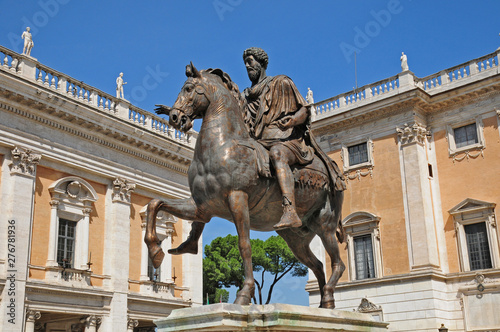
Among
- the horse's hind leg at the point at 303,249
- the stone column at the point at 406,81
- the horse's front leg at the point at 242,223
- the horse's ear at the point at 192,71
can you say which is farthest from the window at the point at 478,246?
the horse's ear at the point at 192,71

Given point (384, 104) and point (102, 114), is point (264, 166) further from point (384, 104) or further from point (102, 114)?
point (384, 104)

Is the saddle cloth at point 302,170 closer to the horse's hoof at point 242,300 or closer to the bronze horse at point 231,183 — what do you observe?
the bronze horse at point 231,183

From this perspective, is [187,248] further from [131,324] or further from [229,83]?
[131,324]

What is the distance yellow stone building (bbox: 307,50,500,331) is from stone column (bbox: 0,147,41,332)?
44.7 ft

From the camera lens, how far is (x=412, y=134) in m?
25.5

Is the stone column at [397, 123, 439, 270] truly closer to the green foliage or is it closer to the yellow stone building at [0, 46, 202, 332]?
the yellow stone building at [0, 46, 202, 332]

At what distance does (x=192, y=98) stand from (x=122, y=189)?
17.9m

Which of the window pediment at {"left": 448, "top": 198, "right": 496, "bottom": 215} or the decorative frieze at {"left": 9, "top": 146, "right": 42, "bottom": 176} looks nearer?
the decorative frieze at {"left": 9, "top": 146, "right": 42, "bottom": 176}

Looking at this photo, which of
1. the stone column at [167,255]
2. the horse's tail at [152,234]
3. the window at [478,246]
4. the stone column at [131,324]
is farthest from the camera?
the stone column at [167,255]

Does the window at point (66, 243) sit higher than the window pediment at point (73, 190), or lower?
lower

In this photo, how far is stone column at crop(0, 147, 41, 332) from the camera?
59.1 ft

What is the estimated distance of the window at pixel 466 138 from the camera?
24.4m

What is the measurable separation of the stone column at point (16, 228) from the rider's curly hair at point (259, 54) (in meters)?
14.8

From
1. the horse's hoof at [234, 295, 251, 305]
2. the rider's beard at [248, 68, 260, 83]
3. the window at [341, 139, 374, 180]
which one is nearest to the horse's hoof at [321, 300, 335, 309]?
the horse's hoof at [234, 295, 251, 305]
